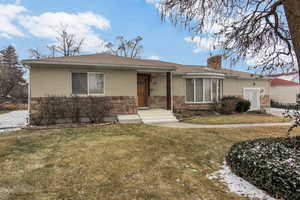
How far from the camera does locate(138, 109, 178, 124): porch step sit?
31.2ft

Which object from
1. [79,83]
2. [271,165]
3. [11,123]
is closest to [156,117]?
[79,83]

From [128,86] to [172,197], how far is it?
769 centimetres

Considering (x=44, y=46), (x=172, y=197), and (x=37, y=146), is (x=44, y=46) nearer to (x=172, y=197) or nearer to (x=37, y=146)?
(x=37, y=146)

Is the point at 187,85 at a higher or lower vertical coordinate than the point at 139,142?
higher

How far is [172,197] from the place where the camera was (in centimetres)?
278

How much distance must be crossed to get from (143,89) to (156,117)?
2677 mm

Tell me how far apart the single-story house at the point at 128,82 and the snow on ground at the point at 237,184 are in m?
3.37

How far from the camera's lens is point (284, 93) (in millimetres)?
21625

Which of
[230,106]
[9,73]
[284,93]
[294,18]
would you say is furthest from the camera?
[9,73]

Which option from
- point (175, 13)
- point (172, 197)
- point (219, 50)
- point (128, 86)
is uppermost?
point (175, 13)

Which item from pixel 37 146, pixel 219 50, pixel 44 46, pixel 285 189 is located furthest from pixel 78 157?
pixel 44 46

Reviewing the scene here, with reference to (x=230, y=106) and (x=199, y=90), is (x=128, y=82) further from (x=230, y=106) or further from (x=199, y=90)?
(x=230, y=106)

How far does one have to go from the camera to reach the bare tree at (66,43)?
25.8 metres

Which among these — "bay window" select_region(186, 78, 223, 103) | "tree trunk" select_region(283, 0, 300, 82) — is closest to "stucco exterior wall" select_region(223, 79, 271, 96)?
"bay window" select_region(186, 78, 223, 103)
